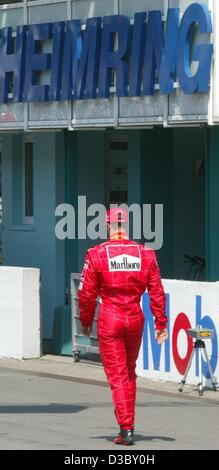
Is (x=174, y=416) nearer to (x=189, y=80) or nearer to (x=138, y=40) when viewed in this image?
(x=189, y=80)

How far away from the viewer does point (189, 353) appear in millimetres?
14797

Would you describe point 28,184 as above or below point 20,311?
above

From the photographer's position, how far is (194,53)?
16.2 metres

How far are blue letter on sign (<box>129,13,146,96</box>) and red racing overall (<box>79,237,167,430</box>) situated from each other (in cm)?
682

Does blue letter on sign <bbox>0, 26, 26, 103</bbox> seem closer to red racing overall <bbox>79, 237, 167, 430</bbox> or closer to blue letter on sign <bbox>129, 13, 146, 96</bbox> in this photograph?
blue letter on sign <bbox>129, 13, 146, 96</bbox>

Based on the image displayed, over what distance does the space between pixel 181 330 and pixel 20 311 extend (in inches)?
120

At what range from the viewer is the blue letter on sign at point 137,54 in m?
17.1

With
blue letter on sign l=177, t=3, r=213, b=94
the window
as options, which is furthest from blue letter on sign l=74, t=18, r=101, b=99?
the window

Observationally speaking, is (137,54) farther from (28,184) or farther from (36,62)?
(28,184)

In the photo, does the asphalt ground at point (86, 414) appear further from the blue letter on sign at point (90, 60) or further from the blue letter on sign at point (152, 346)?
the blue letter on sign at point (90, 60)

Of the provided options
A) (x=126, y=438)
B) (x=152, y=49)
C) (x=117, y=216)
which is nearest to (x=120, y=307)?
(x=117, y=216)

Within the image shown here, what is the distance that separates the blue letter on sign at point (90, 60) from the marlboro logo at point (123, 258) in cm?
754

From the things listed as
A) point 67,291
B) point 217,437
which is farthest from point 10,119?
point 217,437

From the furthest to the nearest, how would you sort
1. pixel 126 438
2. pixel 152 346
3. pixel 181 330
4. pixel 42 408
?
pixel 152 346 → pixel 181 330 → pixel 42 408 → pixel 126 438
